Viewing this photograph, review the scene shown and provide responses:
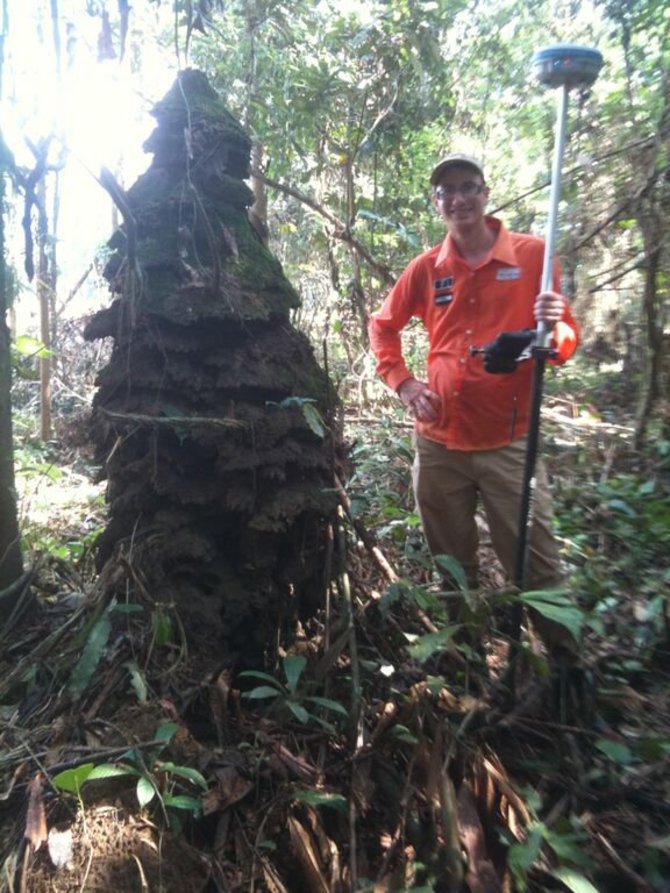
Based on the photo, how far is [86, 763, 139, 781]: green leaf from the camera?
1.88m

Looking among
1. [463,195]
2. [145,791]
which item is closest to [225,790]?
[145,791]

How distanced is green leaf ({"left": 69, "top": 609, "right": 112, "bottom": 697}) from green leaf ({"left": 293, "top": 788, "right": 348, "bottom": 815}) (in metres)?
0.78

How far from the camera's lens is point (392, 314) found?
3.47m

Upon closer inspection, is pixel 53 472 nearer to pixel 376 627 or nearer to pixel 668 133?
pixel 376 627

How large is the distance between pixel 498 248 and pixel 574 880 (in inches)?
93.3

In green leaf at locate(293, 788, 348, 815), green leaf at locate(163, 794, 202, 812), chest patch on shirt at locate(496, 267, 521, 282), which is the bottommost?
green leaf at locate(293, 788, 348, 815)

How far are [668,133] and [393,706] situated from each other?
16.2ft

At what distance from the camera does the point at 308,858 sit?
1.94 m

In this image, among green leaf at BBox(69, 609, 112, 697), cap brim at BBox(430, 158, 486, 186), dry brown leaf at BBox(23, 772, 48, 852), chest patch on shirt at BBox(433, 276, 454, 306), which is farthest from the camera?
chest patch on shirt at BBox(433, 276, 454, 306)

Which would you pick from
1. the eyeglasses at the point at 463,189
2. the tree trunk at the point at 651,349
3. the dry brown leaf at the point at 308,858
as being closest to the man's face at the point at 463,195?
the eyeglasses at the point at 463,189

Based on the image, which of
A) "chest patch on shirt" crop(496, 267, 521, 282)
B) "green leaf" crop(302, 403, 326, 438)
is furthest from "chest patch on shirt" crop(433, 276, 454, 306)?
"green leaf" crop(302, 403, 326, 438)

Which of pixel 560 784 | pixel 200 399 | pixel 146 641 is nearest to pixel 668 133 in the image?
pixel 200 399

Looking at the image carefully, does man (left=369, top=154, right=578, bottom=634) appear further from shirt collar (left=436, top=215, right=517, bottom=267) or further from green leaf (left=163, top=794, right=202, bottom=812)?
green leaf (left=163, top=794, right=202, bottom=812)

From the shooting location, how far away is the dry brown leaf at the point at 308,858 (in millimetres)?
1913
